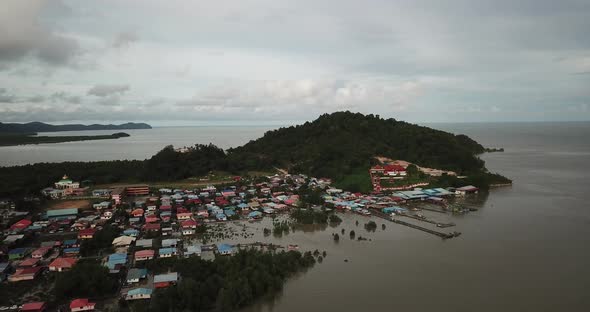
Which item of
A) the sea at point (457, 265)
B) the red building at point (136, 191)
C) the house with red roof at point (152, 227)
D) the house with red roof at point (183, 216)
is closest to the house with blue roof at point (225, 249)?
the sea at point (457, 265)

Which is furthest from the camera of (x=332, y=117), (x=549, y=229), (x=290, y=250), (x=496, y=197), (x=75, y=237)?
(x=332, y=117)

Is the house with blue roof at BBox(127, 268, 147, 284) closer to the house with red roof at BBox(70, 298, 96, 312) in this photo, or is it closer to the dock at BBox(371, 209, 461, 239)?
the house with red roof at BBox(70, 298, 96, 312)

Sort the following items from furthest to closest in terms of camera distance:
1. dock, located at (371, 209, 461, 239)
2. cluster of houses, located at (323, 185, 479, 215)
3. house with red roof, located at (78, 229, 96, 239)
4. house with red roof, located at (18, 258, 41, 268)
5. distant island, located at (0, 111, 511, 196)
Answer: distant island, located at (0, 111, 511, 196)
cluster of houses, located at (323, 185, 479, 215)
dock, located at (371, 209, 461, 239)
house with red roof, located at (78, 229, 96, 239)
house with red roof, located at (18, 258, 41, 268)

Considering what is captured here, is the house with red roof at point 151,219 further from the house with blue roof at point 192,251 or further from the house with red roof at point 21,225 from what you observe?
the house with red roof at point 21,225

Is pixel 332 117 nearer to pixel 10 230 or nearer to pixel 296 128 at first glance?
pixel 296 128

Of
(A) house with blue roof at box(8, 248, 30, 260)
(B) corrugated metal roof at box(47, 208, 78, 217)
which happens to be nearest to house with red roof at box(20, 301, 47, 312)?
(A) house with blue roof at box(8, 248, 30, 260)

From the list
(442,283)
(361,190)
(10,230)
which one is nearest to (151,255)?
(10,230)

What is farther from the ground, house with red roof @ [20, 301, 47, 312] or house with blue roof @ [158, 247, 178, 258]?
house with blue roof @ [158, 247, 178, 258]

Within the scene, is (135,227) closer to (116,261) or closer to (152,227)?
(152,227)
